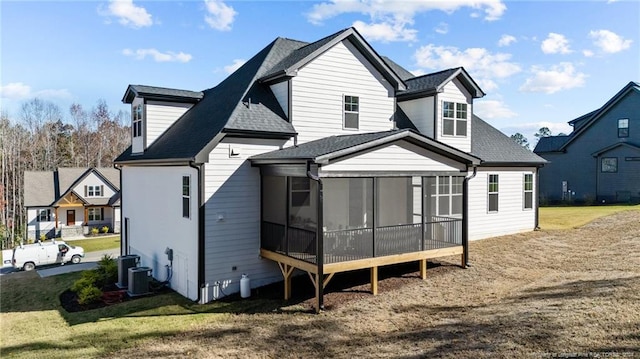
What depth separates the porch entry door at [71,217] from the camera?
4038 cm

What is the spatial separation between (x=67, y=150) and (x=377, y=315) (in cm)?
6005

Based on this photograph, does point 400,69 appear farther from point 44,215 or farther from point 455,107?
point 44,215

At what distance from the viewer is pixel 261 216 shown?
1455 cm

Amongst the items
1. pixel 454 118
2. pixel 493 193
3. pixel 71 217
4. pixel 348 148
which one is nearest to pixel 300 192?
pixel 348 148

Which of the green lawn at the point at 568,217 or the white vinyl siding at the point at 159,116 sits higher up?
the white vinyl siding at the point at 159,116

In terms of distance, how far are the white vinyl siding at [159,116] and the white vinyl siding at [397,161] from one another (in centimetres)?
876

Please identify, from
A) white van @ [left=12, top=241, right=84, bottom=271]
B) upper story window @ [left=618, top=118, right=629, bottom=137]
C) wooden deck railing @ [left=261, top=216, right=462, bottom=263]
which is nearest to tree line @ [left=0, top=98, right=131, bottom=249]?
white van @ [left=12, top=241, right=84, bottom=271]

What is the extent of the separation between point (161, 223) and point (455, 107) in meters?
12.8

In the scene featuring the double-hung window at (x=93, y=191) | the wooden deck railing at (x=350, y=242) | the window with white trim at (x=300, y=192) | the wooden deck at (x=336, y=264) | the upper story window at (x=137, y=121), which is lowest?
the wooden deck at (x=336, y=264)

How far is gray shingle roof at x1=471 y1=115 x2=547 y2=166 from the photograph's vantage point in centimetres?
2060

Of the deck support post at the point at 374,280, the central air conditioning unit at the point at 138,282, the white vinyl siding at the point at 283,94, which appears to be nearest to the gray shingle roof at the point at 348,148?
the white vinyl siding at the point at 283,94

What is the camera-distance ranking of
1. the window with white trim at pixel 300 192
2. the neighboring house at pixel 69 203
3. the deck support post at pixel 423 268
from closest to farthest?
the deck support post at pixel 423 268
the window with white trim at pixel 300 192
the neighboring house at pixel 69 203

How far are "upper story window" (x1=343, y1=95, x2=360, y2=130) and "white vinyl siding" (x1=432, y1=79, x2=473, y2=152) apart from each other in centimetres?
376

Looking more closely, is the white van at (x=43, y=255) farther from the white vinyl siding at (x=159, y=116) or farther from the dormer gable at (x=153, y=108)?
the white vinyl siding at (x=159, y=116)
